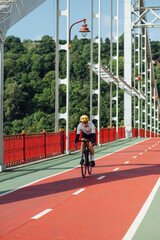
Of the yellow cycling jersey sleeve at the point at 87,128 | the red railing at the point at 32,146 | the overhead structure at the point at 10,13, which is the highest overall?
the overhead structure at the point at 10,13

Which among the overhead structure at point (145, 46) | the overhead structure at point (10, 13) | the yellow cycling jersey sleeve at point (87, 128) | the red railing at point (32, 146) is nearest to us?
the overhead structure at point (10, 13)

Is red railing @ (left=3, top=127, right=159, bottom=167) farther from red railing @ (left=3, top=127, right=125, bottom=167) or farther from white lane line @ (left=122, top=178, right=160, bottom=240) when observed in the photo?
white lane line @ (left=122, top=178, right=160, bottom=240)

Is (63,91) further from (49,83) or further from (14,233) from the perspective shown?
(14,233)

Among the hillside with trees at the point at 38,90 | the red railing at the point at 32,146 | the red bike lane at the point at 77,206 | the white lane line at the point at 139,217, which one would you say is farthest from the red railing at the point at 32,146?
the hillside with trees at the point at 38,90

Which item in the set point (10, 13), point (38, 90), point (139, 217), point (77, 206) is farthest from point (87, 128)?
point (38, 90)

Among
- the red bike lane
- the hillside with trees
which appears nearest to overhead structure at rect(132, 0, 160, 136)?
the hillside with trees

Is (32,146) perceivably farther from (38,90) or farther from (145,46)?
(38,90)

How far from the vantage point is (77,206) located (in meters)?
8.35

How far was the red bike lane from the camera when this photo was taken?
6.27 metres

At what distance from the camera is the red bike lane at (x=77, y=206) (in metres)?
6.27

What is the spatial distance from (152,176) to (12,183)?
157 inches

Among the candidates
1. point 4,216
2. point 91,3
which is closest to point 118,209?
point 4,216

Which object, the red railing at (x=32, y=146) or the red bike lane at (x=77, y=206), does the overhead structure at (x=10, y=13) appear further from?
the red bike lane at (x=77, y=206)

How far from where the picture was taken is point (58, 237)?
592 centimetres
